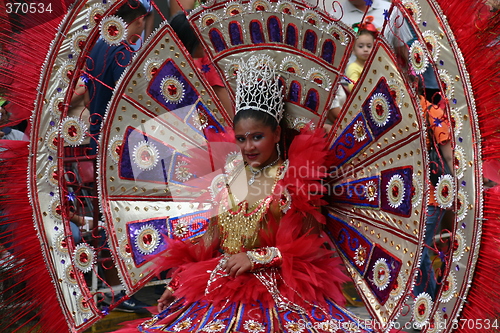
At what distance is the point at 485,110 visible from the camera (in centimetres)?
190

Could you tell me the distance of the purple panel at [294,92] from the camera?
105 inches

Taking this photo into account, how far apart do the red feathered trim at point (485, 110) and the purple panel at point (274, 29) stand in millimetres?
896

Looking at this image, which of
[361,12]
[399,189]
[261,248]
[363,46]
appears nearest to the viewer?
[399,189]

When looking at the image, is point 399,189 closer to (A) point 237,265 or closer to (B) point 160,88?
(A) point 237,265

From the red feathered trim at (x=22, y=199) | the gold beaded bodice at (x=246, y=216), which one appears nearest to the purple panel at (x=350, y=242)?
the gold beaded bodice at (x=246, y=216)

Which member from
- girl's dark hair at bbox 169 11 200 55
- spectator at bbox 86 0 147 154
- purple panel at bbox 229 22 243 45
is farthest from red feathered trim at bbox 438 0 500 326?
spectator at bbox 86 0 147 154

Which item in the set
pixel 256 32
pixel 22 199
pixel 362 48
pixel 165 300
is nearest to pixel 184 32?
pixel 256 32

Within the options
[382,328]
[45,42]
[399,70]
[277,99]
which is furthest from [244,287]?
[45,42]

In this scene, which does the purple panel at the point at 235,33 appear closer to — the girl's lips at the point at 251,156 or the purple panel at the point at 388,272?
the girl's lips at the point at 251,156

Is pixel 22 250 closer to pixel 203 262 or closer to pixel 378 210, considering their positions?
pixel 203 262

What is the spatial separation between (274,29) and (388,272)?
120 centimetres

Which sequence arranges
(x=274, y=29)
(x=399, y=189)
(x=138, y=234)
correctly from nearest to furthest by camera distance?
(x=399, y=189) < (x=274, y=29) < (x=138, y=234)

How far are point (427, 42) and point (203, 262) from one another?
1.28 meters

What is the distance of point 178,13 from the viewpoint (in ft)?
9.57
